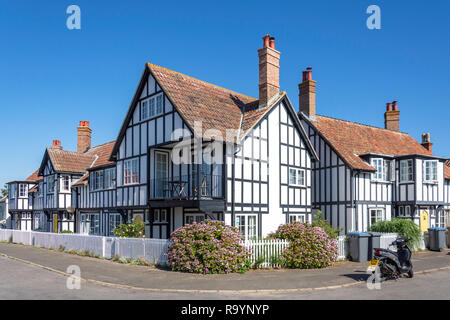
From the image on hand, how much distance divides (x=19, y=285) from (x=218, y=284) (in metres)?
5.98

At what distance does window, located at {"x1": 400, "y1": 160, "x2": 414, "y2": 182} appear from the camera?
2565 cm

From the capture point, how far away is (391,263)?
13.5 metres

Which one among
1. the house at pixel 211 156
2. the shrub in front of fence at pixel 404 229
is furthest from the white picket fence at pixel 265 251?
the shrub in front of fence at pixel 404 229

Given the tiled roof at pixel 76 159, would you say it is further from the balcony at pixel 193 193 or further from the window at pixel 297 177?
the window at pixel 297 177

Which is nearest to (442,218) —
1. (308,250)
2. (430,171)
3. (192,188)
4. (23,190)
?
(430,171)

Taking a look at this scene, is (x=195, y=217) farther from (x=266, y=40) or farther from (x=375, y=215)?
(x=375, y=215)

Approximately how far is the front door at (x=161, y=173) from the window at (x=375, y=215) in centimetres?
1218

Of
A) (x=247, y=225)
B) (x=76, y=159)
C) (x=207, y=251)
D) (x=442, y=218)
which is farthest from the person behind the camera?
(x=76, y=159)

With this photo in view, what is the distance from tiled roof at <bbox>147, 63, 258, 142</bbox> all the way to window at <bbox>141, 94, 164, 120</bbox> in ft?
3.21

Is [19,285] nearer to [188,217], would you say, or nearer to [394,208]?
[188,217]

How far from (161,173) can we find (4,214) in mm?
38355

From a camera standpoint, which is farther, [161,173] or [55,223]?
[55,223]
